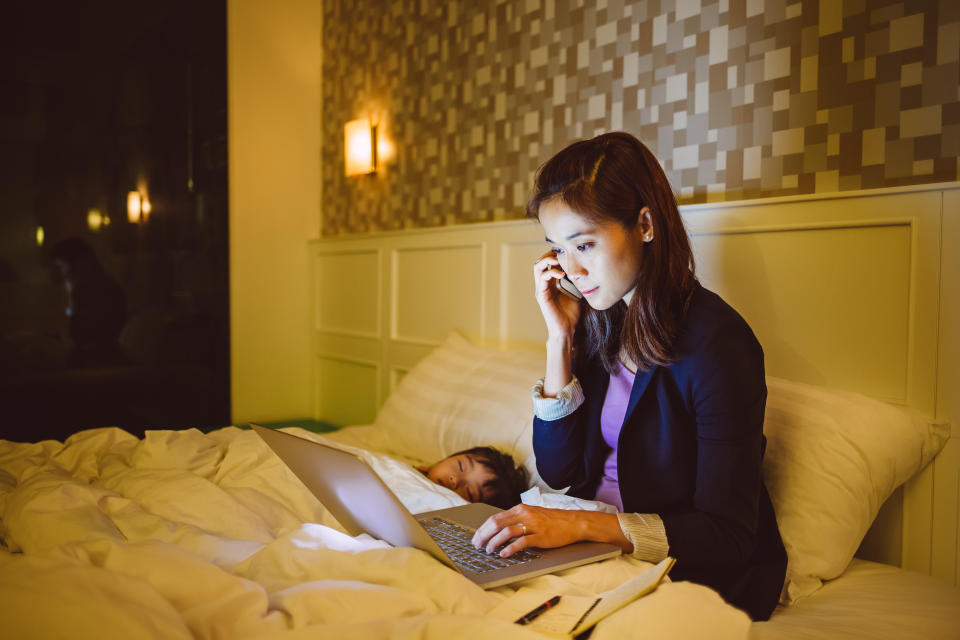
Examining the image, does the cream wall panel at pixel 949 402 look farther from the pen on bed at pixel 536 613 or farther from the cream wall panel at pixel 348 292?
the cream wall panel at pixel 348 292

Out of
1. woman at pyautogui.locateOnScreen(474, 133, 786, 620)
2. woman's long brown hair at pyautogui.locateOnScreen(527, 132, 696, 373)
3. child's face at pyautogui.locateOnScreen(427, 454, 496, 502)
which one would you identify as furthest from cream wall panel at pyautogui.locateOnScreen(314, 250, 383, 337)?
woman's long brown hair at pyautogui.locateOnScreen(527, 132, 696, 373)

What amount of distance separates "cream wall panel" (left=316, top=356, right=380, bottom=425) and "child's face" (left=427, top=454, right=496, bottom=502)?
1.48 metres

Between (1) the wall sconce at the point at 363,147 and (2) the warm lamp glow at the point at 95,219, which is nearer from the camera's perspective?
(2) the warm lamp glow at the point at 95,219

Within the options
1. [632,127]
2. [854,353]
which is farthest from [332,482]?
[632,127]

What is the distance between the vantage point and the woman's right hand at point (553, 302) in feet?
4.66

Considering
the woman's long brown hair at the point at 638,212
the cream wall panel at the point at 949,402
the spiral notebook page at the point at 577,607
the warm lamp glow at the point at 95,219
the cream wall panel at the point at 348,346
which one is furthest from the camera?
the cream wall panel at the point at 348,346

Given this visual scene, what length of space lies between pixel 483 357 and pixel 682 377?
107 centimetres

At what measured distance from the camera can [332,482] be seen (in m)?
1.07

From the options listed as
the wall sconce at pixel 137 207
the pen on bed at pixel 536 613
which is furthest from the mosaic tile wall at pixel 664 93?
the pen on bed at pixel 536 613

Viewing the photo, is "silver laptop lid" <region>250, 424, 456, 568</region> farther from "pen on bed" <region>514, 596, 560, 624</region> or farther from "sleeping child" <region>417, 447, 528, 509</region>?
"sleeping child" <region>417, 447, 528, 509</region>

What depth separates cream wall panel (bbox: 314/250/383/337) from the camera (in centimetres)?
313

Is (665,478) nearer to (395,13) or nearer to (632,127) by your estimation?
(632,127)

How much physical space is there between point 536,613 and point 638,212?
71cm

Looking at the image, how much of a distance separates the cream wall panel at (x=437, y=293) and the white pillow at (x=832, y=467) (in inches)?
51.0
